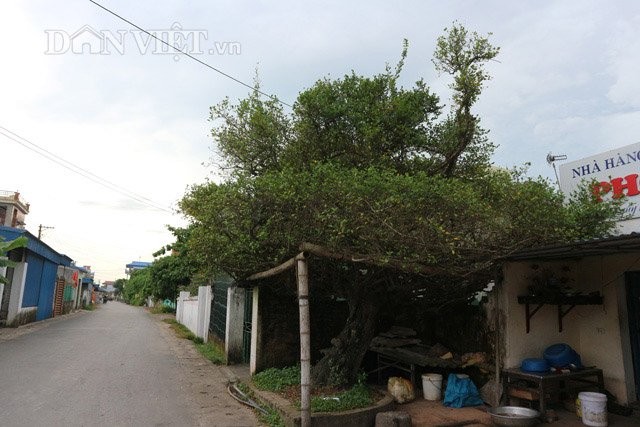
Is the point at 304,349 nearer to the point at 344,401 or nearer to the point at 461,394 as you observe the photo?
the point at 344,401

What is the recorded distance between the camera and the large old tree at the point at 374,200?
17.8 ft

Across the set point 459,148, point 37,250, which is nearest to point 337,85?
point 459,148

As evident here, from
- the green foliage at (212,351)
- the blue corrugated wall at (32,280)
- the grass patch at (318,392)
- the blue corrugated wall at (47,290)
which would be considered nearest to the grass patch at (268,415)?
the grass patch at (318,392)

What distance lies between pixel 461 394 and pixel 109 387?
617 cm

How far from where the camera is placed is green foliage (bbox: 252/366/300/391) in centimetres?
743

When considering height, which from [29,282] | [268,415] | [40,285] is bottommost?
[268,415]

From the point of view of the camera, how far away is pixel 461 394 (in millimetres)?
6773

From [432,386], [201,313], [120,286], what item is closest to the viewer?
[432,386]

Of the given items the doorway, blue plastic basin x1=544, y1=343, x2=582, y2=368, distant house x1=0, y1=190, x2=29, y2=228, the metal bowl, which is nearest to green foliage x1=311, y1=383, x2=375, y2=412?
the metal bowl

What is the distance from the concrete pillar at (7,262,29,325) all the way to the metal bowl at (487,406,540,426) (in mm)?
18986

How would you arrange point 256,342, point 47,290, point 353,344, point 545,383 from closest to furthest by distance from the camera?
point 545,383 < point 353,344 < point 256,342 < point 47,290

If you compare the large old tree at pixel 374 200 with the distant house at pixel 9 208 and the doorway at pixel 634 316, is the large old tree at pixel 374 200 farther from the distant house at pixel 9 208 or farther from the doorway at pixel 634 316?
the distant house at pixel 9 208

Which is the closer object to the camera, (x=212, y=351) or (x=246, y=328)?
(x=246, y=328)

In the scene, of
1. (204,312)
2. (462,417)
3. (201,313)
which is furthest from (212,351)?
(462,417)
